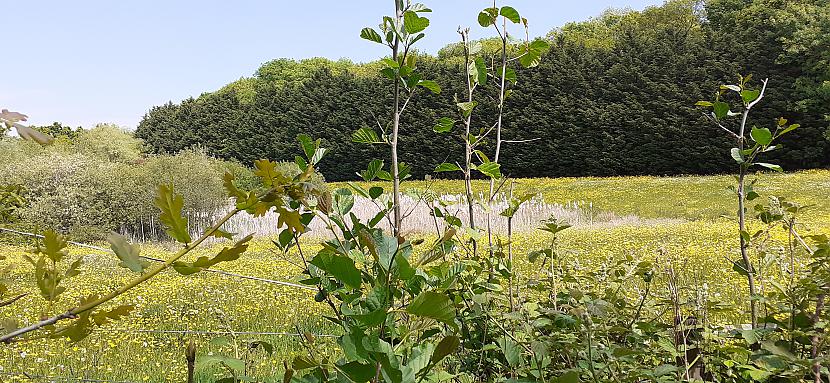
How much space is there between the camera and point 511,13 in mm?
1495

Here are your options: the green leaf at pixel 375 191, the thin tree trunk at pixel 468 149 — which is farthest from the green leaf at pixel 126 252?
the thin tree trunk at pixel 468 149

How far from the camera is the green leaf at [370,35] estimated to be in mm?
1215

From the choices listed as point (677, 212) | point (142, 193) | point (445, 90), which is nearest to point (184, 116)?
point (445, 90)

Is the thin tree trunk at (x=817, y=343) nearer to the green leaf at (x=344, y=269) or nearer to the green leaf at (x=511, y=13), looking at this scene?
the green leaf at (x=344, y=269)

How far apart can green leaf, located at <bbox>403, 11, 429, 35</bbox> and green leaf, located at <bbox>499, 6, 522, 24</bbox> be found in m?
0.42

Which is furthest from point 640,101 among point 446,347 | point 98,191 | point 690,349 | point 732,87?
point 446,347

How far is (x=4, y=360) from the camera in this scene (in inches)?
Answer: 131

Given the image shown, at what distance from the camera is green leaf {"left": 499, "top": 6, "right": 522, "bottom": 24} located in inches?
58.1

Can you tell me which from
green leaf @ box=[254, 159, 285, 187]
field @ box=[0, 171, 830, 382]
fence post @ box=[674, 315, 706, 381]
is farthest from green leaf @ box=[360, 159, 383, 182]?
fence post @ box=[674, 315, 706, 381]

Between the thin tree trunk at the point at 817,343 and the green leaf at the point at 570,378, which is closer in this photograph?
the green leaf at the point at 570,378

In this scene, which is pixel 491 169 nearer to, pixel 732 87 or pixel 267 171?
pixel 732 87

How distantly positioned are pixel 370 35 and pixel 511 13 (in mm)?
443

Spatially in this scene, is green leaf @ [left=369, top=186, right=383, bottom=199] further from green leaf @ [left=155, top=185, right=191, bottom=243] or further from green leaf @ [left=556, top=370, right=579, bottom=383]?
green leaf @ [left=155, top=185, right=191, bottom=243]

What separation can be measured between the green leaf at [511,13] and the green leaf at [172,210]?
1.15 meters
